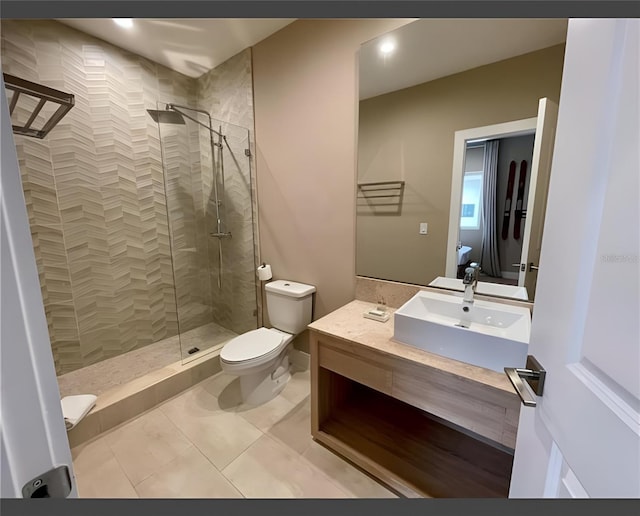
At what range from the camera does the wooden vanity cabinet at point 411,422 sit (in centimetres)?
105

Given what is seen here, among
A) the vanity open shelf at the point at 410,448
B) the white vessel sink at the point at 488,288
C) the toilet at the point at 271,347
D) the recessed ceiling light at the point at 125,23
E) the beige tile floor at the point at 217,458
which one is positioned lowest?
the beige tile floor at the point at 217,458

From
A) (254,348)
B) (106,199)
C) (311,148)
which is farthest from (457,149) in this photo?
(106,199)

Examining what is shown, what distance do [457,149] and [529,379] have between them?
124 cm

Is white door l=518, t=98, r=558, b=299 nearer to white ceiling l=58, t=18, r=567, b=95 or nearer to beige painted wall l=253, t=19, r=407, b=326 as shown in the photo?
white ceiling l=58, t=18, r=567, b=95

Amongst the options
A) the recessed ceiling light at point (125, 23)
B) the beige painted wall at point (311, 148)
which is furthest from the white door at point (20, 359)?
the recessed ceiling light at point (125, 23)

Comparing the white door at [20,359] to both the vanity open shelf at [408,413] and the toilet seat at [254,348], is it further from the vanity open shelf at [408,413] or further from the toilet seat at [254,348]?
the toilet seat at [254,348]

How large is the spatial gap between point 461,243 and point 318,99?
1.31 meters

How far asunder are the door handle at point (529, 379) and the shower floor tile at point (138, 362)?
7.46 feet

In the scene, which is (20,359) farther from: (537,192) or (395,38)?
(395,38)

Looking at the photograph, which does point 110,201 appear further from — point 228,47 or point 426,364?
point 426,364

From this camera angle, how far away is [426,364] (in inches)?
44.1

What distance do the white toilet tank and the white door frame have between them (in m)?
1.01

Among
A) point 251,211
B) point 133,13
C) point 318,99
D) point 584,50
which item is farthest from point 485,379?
point 251,211

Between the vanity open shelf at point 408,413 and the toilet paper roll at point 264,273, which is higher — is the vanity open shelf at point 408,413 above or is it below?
below
